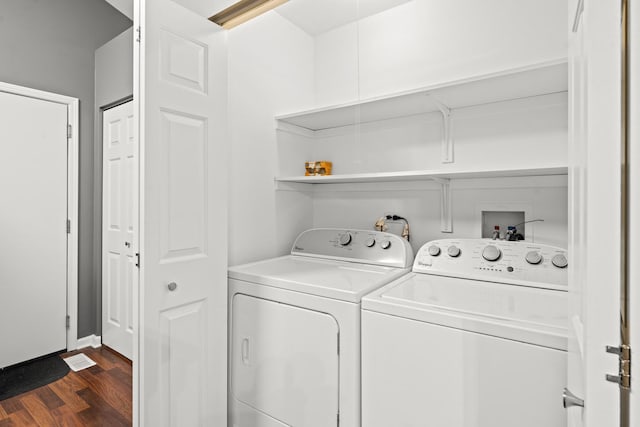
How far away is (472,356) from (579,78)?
0.85 meters

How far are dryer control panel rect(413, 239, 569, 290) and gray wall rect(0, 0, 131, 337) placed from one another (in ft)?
9.43

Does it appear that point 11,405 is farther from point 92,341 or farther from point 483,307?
point 483,307

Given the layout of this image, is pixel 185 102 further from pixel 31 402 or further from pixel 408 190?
pixel 31 402

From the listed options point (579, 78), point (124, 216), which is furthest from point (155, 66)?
point (124, 216)

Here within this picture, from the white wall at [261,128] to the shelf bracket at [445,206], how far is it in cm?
95

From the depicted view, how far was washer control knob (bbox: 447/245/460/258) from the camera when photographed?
67.2 inches

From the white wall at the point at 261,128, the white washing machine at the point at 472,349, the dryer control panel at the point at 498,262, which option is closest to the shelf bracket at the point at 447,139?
the dryer control panel at the point at 498,262

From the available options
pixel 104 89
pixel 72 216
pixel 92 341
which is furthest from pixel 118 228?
pixel 104 89

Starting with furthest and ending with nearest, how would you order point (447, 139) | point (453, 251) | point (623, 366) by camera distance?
point (447, 139) → point (453, 251) → point (623, 366)

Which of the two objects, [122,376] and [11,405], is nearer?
[11,405]

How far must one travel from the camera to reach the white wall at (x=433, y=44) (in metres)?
1.78

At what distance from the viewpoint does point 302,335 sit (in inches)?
59.5

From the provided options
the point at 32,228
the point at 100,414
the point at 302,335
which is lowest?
the point at 100,414

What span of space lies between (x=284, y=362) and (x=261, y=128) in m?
1.34
